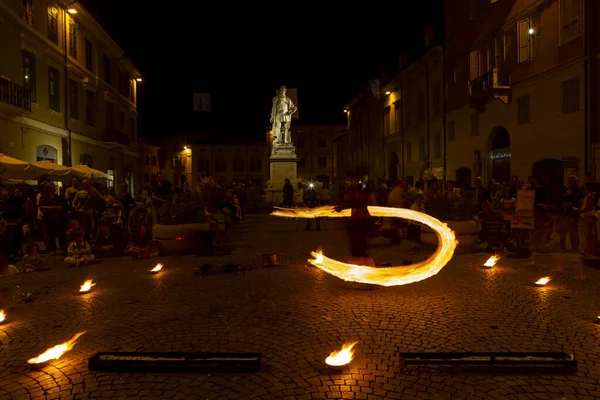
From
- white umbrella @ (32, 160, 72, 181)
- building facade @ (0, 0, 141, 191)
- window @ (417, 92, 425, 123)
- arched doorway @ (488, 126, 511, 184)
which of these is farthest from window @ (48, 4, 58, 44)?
window @ (417, 92, 425, 123)

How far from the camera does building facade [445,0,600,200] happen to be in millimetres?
19422

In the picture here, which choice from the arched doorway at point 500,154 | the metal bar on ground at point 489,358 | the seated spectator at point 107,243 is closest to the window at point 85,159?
the seated spectator at point 107,243

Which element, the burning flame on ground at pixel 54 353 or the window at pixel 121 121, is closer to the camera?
the burning flame on ground at pixel 54 353

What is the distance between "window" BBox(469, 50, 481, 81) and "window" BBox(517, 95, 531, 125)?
4.68m

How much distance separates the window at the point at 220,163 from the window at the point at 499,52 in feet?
211

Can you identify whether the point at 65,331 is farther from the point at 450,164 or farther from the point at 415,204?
the point at 450,164

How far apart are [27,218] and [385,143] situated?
37.8 metres

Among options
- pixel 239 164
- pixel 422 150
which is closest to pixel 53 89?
pixel 422 150

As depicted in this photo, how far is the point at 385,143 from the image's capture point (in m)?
46.9

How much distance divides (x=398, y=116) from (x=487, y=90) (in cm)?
1808

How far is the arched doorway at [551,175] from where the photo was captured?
829 inches

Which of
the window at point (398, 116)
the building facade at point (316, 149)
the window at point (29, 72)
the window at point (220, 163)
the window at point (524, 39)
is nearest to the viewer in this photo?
the window at point (29, 72)

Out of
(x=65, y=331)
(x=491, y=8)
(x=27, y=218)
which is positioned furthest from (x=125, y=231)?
(x=491, y=8)

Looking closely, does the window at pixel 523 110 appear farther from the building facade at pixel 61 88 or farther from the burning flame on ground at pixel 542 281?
the building facade at pixel 61 88
